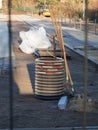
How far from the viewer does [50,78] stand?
12273 mm

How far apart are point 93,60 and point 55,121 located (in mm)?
10966

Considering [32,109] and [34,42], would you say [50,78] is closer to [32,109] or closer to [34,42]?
[32,109]

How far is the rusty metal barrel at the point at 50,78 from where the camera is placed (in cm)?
1227

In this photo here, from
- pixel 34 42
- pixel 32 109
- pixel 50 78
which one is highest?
pixel 50 78

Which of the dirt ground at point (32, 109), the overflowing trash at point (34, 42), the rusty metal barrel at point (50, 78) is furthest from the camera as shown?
the overflowing trash at point (34, 42)

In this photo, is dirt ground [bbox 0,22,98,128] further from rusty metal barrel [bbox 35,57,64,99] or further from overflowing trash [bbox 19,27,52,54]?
overflowing trash [bbox 19,27,52,54]

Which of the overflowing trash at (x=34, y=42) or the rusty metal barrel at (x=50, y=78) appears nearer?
the rusty metal barrel at (x=50, y=78)

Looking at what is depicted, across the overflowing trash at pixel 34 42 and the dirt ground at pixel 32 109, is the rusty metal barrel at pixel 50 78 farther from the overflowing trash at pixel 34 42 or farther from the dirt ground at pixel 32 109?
the overflowing trash at pixel 34 42

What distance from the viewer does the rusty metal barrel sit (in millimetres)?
12273

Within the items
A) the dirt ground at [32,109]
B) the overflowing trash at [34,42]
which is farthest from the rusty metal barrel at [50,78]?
the overflowing trash at [34,42]

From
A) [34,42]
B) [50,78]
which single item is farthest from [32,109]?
[34,42]

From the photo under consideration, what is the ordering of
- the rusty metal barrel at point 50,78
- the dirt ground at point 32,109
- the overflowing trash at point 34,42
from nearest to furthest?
the dirt ground at point 32,109 < the rusty metal barrel at point 50,78 < the overflowing trash at point 34,42

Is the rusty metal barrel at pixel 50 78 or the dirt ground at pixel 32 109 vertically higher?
the rusty metal barrel at pixel 50 78

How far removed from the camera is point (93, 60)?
2069 cm
